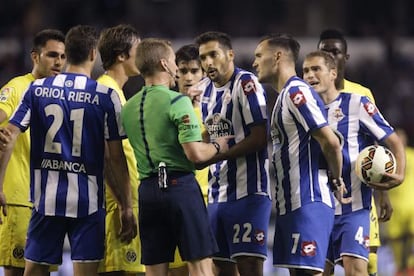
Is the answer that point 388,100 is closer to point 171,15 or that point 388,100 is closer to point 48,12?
point 171,15

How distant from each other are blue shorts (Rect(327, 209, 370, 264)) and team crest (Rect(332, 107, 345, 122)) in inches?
30.8

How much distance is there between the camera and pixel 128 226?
812 cm

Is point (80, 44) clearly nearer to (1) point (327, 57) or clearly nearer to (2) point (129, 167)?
(2) point (129, 167)

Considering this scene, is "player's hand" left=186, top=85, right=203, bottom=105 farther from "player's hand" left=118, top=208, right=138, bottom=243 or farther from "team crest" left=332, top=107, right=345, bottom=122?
"player's hand" left=118, top=208, right=138, bottom=243

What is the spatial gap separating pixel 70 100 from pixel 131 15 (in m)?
14.2

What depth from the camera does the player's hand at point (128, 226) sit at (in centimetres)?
806

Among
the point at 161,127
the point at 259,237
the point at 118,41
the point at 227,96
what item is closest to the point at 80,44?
the point at 118,41

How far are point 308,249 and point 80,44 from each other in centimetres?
223

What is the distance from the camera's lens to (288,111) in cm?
791

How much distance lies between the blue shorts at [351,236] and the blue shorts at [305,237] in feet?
3.07

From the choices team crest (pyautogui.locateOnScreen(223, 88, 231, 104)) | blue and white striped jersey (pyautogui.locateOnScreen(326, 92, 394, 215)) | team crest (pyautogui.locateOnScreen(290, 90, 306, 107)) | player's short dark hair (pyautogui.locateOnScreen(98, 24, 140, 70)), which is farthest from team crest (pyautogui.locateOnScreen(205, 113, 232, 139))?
blue and white striped jersey (pyautogui.locateOnScreen(326, 92, 394, 215))

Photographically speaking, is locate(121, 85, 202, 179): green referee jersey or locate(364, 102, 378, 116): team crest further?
locate(364, 102, 378, 116): team crest

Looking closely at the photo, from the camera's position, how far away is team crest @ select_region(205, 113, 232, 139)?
8297 millimetres

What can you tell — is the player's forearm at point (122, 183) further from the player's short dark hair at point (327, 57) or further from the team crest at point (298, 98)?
the player's short dark hair at point (327, 57)
